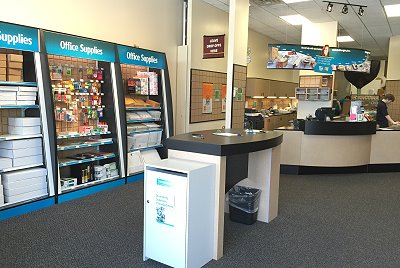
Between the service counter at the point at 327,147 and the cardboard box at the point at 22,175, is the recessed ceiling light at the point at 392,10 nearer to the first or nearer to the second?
the service counter at the point at 327,147

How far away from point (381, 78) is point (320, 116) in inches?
538

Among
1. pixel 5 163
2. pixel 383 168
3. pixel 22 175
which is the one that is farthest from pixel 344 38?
pixel 5 163

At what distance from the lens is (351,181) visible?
6.16m

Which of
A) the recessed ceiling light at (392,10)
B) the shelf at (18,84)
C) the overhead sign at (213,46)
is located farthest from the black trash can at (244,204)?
the recessed ceiling light at (392,10)

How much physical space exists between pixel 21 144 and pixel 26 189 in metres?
0.56

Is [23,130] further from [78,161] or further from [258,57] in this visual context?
[258,57]

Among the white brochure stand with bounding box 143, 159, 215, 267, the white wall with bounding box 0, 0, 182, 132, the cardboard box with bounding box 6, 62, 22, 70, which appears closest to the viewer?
the white brochure stand with bounding box 143, 159, 215, 267

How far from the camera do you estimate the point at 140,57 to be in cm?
574

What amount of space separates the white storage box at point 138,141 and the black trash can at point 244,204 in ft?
7.70

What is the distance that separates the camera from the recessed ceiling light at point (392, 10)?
304 inches

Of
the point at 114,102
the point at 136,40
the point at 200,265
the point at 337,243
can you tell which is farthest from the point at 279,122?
the point at 200,265

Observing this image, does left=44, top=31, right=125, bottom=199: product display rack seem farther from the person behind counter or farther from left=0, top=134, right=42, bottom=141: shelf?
A: the person behind counter

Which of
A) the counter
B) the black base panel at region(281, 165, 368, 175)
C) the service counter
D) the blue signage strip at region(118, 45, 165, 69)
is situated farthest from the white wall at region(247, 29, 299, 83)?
the counter

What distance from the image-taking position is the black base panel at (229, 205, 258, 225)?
3965 millimetres
